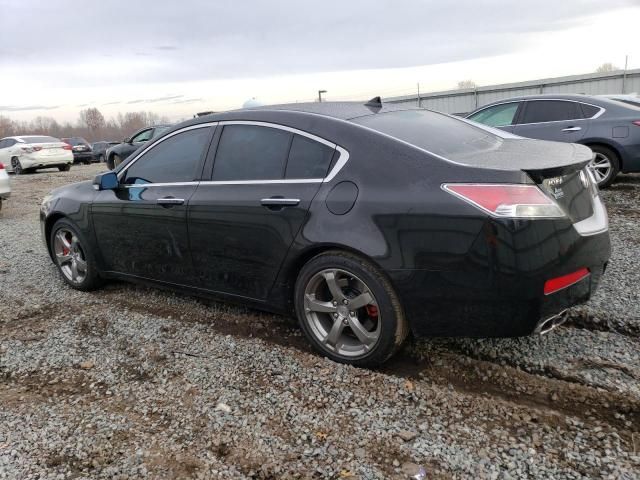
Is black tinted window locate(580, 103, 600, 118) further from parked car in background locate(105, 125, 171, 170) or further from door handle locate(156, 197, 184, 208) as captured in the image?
parked car in background locate(105, 125, 171, 170)

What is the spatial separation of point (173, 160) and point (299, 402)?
2.25 metres

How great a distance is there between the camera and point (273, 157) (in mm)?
3512

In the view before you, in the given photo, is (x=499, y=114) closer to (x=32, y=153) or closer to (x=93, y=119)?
(x=32, y=153)

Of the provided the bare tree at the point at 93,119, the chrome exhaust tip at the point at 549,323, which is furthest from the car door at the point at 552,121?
the bare tree at the point at 93,119

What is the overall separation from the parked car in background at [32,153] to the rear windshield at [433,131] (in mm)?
19335

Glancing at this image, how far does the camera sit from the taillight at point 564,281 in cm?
269

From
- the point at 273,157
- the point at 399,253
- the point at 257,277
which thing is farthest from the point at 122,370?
the point at 399,253

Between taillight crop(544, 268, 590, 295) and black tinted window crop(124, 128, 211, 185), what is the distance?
2.57 m

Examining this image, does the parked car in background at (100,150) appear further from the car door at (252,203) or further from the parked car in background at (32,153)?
the car door at (252,203)

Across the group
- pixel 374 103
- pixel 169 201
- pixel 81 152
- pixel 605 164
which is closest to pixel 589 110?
pixel 605 164

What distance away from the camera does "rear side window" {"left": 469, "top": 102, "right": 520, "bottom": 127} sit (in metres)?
9.07

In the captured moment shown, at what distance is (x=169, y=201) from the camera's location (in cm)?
399

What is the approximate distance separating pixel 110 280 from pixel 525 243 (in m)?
4.04

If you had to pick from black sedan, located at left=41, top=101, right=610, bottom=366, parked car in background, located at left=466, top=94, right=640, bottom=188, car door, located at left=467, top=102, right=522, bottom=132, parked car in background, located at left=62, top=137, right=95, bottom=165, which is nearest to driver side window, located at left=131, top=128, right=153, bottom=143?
car door, located at left=467, top=102, right=522, bottom=132
